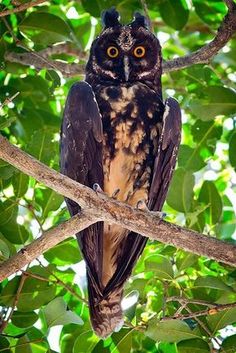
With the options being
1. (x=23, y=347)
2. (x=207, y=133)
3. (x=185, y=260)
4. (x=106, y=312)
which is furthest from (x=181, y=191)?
(x=23, y=347)

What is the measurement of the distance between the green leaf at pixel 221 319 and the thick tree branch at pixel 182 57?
1577 millimetres

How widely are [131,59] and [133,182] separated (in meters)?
0.92

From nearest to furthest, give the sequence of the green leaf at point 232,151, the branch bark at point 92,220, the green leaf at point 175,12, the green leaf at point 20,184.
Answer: the branch bark at point 92,220
the green leaf at point 20,184
the green leaf at point 232,151
the green leaf at point 175,12

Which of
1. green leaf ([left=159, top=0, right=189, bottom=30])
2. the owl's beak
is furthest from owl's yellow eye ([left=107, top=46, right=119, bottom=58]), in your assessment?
green leaf ([left=159, top=0, right=189, bottom=30])

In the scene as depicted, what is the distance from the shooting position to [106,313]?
4.27 m

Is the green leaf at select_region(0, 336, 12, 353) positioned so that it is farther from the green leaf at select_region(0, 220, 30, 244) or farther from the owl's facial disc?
the owl's facial disc

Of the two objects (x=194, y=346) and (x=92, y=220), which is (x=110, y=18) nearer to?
(x=92, y=220)

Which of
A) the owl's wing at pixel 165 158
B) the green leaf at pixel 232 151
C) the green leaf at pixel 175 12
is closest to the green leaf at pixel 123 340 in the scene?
the owl's wing at pixel 165 158

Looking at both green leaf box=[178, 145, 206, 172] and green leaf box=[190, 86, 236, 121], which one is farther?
green leaf box=[178, 145, 206, 172]

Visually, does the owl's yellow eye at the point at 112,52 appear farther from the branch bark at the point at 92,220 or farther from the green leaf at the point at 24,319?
the green leaf at the point at 24,319

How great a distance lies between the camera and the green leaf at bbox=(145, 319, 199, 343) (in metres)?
3.84

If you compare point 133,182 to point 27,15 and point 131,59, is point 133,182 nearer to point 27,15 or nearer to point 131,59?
point 131,59

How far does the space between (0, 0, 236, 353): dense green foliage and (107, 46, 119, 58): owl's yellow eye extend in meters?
0.32

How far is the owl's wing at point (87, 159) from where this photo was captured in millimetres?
4223
